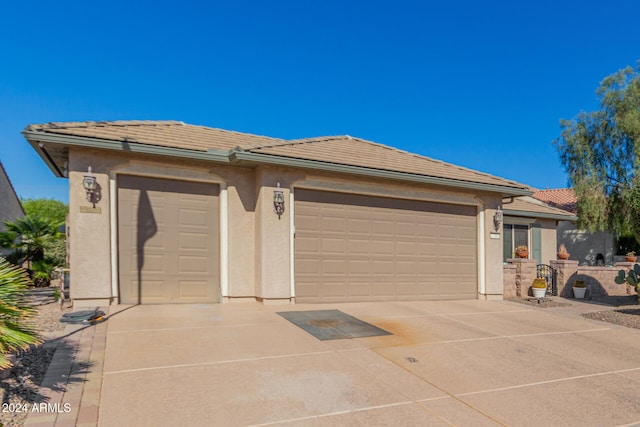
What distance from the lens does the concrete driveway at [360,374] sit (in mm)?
3760

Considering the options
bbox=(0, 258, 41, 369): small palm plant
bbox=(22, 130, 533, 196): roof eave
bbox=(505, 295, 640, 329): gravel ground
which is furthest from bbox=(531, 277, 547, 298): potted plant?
bbox=(0, 258, 41, 369): small palm plant

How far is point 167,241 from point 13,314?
5548mm

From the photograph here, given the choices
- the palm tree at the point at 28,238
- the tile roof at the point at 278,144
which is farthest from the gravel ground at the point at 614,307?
the palm tree at the point at 28,238

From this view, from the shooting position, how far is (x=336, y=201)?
9922 millimetres

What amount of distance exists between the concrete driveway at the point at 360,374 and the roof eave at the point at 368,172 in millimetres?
3203

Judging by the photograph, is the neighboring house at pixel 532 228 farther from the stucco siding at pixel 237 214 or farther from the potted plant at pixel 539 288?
the stucco siding at pixel 237 214

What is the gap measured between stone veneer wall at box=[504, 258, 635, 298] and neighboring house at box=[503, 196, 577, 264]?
2.85 m

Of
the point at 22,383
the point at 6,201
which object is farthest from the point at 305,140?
the point at 6,201

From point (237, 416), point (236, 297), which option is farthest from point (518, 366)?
point (236, 297)

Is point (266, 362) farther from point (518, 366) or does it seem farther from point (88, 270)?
point (88, 270)

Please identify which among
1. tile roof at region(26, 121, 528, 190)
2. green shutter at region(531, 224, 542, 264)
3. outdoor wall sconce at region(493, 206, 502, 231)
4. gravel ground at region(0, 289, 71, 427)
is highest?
tile roof at region(26, 121, 528, 190)

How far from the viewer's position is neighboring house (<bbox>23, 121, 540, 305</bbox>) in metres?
7.96

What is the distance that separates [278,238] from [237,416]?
A: 5577mm

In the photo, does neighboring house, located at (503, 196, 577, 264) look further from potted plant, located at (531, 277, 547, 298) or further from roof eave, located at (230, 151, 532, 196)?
roof eave, located at (230, 151, 532, 196)
